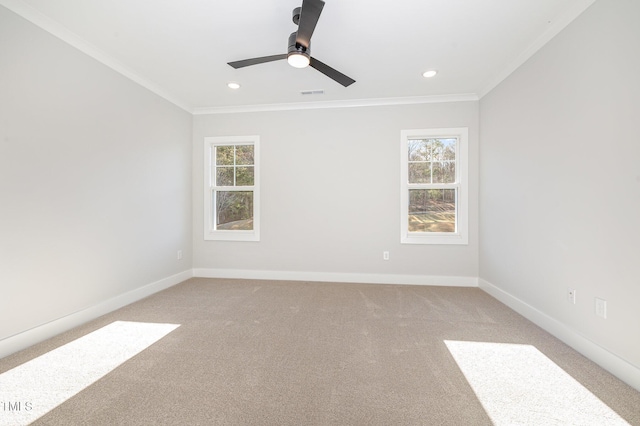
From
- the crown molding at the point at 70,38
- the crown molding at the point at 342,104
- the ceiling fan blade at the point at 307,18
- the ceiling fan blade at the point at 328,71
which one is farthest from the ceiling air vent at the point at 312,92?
the crown molding at the point at 70,38

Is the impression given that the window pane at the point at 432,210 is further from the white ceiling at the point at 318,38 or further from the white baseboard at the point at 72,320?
the white baseboard at the point at 72,320

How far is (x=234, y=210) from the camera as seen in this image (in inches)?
164

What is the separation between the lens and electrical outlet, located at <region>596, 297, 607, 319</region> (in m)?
1.79

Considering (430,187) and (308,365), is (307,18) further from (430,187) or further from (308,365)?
(430,187)

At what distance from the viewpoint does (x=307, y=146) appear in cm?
390

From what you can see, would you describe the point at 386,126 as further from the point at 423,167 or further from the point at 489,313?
the point at 489,313

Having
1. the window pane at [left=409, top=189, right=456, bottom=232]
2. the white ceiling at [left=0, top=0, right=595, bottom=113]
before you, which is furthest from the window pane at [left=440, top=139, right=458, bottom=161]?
the white ceiling at [left=0, top=0, right=595, bottom=113]

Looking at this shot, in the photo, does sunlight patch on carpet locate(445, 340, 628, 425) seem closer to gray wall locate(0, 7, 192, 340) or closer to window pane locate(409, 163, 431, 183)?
window pane locate(409, 163, 431, 183)

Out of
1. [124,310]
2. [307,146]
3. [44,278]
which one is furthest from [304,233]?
[44,278]

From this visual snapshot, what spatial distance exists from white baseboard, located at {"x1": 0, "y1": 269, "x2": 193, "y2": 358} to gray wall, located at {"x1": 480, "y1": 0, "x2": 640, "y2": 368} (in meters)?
4.34

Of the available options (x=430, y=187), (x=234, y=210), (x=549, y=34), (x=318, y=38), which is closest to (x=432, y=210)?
(x=430, y=187)

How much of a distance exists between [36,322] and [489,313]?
165 inches

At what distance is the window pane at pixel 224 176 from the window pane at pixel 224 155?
82 mm

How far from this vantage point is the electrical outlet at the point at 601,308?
1.79 metres
